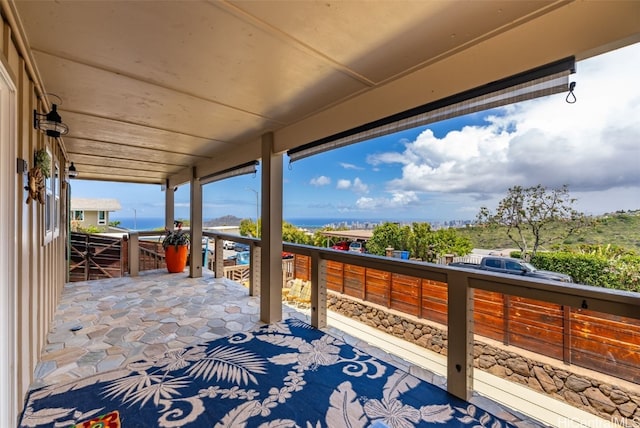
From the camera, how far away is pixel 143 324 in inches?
142

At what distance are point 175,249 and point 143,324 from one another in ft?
10.7

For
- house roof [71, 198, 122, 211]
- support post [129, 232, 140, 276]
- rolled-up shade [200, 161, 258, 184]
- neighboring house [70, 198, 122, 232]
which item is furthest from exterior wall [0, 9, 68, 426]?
house roof [71, 198, 122, 211]

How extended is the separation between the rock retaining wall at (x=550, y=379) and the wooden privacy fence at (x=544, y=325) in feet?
0.40

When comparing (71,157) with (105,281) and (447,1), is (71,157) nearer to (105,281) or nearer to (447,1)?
(105,281)

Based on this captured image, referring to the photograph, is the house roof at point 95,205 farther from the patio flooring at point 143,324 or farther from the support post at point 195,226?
the support post at point 195,226

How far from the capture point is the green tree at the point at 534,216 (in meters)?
3.26

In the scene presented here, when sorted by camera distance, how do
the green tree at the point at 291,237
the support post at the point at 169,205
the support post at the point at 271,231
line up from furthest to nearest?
the support post at the point at 169,205 < the green tree at the point at 291,237 < the support post at the point at 271,231

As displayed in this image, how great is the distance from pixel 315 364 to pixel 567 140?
4915mm

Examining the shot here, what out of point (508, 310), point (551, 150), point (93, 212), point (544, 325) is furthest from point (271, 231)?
point (93, 212)

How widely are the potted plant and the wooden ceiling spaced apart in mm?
3902

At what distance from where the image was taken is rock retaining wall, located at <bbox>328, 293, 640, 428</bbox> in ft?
6.32

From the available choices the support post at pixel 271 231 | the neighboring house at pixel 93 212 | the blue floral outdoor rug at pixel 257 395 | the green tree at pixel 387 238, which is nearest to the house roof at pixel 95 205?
the neighboring house at pixel 93 212

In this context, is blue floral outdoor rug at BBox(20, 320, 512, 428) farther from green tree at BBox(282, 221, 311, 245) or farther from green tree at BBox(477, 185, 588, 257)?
green tree at BBox(282, 221, 311, 245)

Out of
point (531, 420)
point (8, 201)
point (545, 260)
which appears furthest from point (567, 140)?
point (8, 201)
